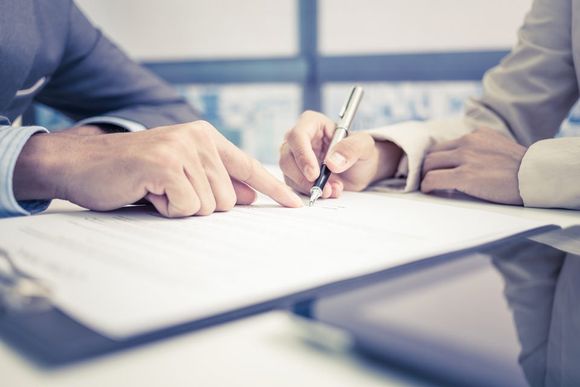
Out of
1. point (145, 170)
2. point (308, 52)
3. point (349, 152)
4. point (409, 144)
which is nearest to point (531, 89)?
point (409, 144)

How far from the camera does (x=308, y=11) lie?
6.75ft

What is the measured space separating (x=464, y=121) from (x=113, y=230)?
26.4 inches

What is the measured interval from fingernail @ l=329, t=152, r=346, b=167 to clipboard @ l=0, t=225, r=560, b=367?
35 centimetres

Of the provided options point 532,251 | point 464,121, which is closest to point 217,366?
point 532,251

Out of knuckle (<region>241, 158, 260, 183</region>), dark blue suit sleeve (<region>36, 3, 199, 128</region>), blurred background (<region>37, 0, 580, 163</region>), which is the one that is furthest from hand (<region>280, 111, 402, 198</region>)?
blurred background (<region>37, 0, 580, 163</region>)

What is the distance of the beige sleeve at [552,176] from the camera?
0.59m

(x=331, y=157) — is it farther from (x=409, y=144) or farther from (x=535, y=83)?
(x=535, y=83)

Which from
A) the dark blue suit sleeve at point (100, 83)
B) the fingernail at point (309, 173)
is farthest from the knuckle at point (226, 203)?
the dark blue suit sleeve at point (100, 83)

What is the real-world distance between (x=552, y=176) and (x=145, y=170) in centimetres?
45

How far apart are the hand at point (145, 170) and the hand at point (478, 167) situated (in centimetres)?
24

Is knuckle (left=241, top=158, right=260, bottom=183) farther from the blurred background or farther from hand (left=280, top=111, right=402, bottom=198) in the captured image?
the blurred background

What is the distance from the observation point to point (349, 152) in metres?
0.65

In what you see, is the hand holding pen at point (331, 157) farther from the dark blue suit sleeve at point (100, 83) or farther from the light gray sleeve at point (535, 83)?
the dark blue suit sleeve at point (100, 83)

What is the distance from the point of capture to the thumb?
0.63 m
